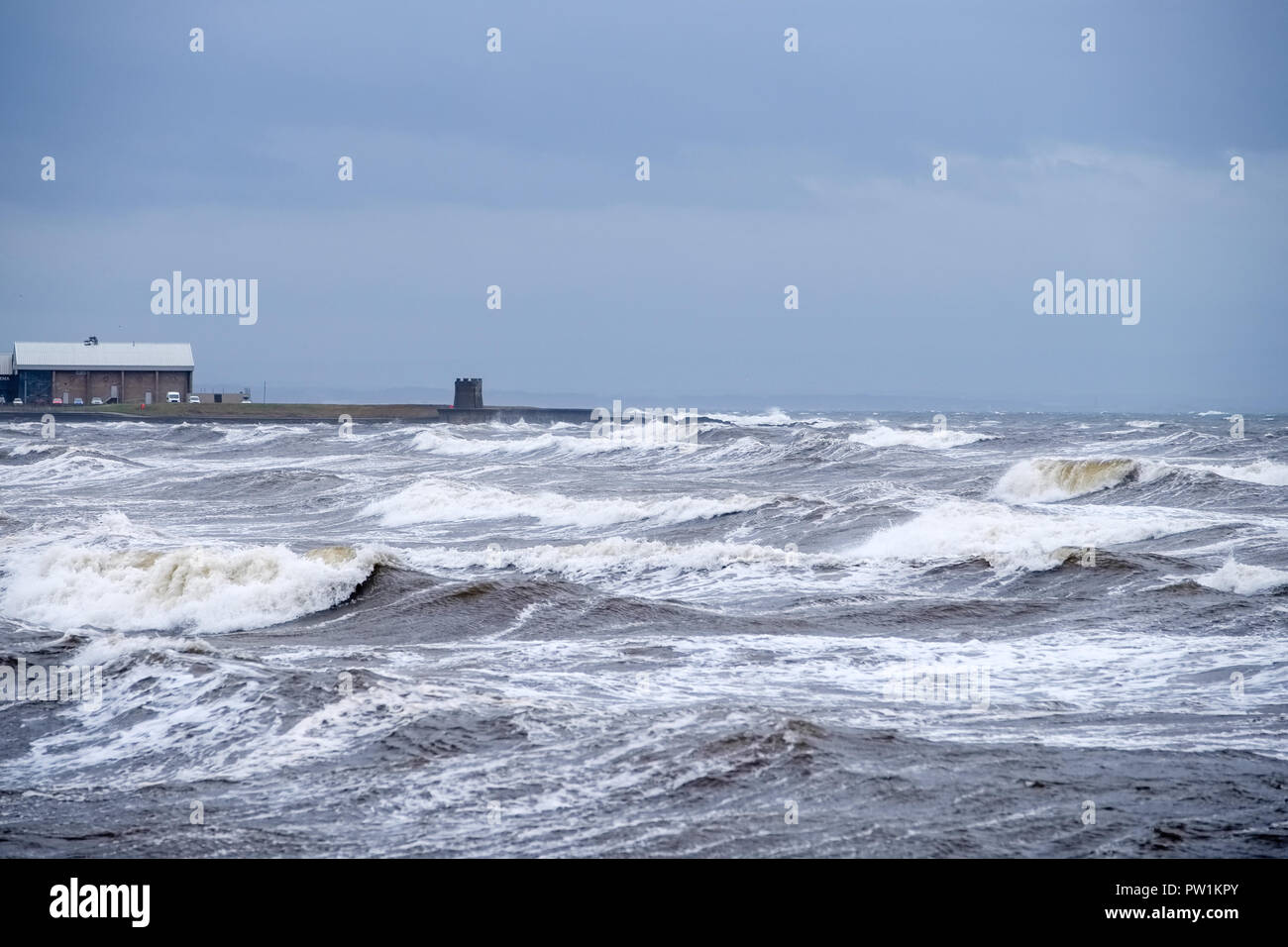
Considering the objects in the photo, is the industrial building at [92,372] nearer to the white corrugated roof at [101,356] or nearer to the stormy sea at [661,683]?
the white corrugated roof at [101,356]

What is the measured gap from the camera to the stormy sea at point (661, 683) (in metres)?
7.34

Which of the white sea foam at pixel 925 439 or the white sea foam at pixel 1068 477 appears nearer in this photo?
the white sea foam at pixel 1068 477

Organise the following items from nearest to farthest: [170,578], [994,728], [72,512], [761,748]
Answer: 1. [761,748]
2. [994,728]
3. [170,578]
4. [72,512]

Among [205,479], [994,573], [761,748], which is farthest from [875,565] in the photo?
[205,479]

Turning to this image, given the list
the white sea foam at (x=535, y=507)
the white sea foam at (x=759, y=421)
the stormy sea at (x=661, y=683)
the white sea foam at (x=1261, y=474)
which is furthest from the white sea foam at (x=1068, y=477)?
the white sea foam at (x=759, y=421)

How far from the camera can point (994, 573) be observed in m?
16.5

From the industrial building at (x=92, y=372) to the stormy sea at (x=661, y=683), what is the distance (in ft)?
197

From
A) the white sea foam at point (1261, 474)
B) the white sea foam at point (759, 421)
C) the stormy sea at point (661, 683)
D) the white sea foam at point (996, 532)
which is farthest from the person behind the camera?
the white sea foam at point (759, 421)

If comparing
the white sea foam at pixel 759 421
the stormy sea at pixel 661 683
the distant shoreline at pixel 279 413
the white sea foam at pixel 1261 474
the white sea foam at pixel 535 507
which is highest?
the distant shoreline at pixel 279 413

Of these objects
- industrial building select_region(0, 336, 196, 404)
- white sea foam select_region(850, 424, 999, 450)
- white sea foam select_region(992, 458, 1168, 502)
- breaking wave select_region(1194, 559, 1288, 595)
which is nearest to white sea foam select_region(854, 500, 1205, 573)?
breaking wave select_region(1194, 559, 1288, 595)

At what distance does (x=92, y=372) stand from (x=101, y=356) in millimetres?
1653

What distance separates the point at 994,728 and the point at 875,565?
8.31 meters

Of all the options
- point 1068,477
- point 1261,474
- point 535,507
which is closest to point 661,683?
point 535,507
